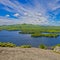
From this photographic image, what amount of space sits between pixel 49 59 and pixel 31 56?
59.0 inches

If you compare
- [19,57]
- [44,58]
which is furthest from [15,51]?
[44,58]

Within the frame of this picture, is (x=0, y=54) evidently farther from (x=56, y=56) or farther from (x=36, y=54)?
(x=56, y=56)

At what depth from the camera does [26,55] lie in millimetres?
14250

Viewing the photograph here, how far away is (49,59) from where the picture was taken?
13508 millimetres

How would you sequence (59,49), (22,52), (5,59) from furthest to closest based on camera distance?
(59,49) → (22,52) → (5,59)

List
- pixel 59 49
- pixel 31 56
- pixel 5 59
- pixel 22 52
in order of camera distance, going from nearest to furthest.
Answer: pixel 5 59
pixel 31 56
pixel 22 52
pixel 59 49

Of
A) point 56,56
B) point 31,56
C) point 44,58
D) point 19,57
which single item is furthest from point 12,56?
point 56,56

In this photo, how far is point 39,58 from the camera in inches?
535

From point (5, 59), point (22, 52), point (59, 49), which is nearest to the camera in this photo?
point (5, 59)

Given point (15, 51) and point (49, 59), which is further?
point (15, 51)

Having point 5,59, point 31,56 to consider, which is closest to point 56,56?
point 31,56

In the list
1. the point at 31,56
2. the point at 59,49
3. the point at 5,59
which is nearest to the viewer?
the point at 5,59

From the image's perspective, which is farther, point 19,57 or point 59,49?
point 59,49

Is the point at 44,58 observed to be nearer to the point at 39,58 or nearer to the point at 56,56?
the point at 39,58
